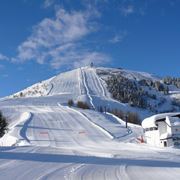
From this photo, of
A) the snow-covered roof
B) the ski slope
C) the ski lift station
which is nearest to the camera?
the ski slope

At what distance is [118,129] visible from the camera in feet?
207

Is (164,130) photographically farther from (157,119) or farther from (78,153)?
(78,153)

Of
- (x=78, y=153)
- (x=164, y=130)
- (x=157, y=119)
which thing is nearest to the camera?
(x=78, y=153)

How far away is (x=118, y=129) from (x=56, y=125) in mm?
10450

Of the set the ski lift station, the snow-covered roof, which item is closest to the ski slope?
the ski lift station

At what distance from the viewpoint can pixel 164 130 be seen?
40.0 m

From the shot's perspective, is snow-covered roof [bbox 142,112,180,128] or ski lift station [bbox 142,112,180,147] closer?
ski lift station [bbox 142,112,180,147]

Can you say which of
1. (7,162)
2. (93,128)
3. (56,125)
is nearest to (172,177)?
(7,162)

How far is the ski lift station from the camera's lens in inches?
1512

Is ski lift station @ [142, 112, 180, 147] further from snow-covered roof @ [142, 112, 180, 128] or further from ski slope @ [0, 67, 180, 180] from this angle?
ski slope @ [0, 67, 180, 180]

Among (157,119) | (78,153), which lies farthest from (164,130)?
(78,153)

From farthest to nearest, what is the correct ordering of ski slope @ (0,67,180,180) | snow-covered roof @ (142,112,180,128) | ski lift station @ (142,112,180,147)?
1. snow-covered roof @ (142,112,180,128)
2. ski lift station @ (142,112,180,147)
3. ski slope @ (0,67,180,180)

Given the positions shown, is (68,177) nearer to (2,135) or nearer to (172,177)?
(172,177)

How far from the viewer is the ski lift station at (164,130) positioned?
126 ft
